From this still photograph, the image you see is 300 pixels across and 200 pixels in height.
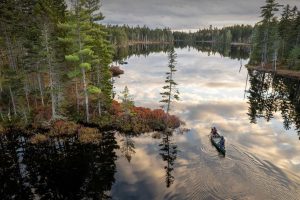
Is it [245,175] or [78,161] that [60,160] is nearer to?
[78,161]

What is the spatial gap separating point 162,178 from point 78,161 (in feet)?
29.1

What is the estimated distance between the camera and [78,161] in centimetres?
2788

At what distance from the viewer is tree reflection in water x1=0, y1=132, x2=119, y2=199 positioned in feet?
74.5

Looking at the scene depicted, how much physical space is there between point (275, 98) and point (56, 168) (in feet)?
144

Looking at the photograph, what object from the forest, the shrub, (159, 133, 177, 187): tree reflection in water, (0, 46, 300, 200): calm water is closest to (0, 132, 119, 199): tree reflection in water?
(0, 46, 300, 200): calm water

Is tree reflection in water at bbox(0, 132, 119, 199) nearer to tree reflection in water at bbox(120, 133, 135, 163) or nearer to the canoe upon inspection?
tree reflection in water at bbox(120, 133, 135, 163)

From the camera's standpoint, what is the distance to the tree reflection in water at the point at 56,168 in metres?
22.7

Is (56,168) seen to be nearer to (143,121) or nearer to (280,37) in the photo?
(143,121)

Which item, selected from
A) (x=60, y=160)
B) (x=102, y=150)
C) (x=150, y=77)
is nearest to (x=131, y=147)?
(x=102, y=150)

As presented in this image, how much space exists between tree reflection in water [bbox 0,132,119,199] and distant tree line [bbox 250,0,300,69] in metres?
63.8

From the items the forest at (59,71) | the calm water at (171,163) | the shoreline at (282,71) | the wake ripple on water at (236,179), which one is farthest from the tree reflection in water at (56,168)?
the shoreline at (282,71)

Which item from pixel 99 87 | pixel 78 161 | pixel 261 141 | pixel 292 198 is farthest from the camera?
pixel 99 87

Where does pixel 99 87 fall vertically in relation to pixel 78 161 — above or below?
above

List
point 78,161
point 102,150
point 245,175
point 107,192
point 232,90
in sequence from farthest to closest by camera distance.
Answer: point 232,90 → point 102,150 → point 78,161 → point 245,175 → point 107,192
